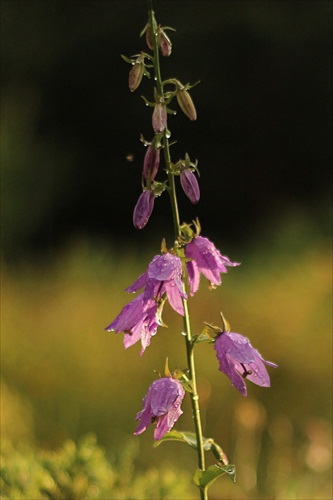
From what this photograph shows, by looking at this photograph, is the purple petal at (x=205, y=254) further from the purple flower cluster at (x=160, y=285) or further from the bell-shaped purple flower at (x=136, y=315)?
the bell-shaped purple flower at (x=136, y=315)

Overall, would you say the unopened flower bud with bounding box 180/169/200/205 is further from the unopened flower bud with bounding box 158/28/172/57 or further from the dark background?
the dark background

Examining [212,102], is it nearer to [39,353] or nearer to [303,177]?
[303,177]

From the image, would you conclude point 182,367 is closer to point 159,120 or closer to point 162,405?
point 162,405

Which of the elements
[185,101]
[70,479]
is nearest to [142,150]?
[70,479]

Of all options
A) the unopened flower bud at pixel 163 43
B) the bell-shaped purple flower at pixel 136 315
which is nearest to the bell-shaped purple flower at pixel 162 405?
the bell-shaped purple flower at pixel 136 315

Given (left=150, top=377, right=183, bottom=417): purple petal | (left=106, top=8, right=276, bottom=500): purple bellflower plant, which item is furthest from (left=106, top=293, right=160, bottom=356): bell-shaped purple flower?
(left=150, top=377, right=183, bottom=417): purple petal

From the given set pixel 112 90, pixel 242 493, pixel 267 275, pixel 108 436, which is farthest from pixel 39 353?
pixel 112 90
